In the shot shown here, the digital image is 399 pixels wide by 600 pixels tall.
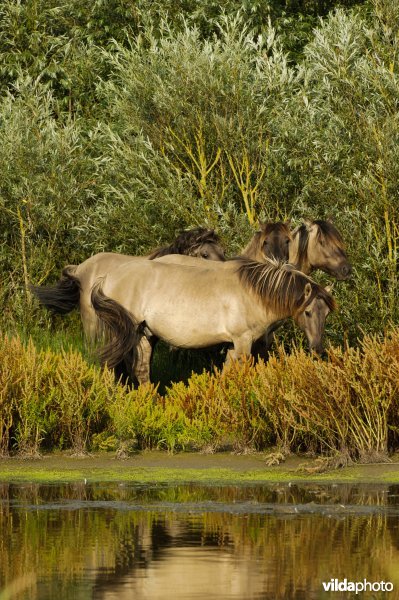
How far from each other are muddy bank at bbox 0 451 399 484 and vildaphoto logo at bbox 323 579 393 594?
13.8 ft

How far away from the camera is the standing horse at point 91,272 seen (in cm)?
1684

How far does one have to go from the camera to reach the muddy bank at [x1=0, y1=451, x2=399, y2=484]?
1189 centimetres

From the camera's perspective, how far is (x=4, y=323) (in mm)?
19594

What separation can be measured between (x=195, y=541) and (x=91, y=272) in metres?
8.49

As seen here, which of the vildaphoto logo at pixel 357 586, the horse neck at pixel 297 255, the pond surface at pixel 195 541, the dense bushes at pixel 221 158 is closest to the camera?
the vildaphoto logo at pixel 357 586

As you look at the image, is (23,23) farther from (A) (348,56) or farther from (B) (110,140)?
(A) (348,56)

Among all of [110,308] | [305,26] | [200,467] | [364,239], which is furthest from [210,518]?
[305,26]

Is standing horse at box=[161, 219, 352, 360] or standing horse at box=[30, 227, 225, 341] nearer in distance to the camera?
standing horse at box=[161, 219, 352, 360]

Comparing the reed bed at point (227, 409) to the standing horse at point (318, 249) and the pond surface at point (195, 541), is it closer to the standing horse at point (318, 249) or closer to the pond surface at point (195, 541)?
the pond surface at point (195, 541)

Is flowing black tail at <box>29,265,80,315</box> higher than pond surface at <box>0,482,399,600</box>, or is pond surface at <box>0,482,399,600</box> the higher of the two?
pond surface at <box>0,482,399,600</box>

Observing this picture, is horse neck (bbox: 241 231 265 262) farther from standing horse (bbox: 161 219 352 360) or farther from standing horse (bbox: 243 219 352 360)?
standing horse (bbox: 243 219 352 360)

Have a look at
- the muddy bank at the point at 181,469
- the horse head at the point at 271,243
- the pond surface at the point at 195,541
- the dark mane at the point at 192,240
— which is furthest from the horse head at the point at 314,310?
the pond surface at the point at 195,541

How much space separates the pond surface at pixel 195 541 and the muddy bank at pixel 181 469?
19.4 inches

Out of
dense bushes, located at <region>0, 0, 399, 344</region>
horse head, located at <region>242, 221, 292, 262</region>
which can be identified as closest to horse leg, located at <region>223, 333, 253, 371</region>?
horse head, located at <region>242, 221, 292, 262</region>
